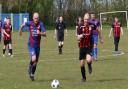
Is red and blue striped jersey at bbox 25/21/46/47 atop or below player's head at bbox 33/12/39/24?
below

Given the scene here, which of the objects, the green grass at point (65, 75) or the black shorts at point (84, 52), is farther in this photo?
the black shorts at point (84, 52)

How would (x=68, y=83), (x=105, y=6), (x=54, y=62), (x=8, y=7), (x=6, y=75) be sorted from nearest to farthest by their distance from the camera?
(x=68, y=83)
(x=6, y=75)
(x=54, y=62)
(x=8, y=7)
(x=105, y=6)

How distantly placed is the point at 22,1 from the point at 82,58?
64.2 m

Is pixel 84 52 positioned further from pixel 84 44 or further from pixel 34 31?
pixel 34 31

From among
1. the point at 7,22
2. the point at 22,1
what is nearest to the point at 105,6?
the point at 22,1

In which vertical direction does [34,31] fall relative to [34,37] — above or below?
above

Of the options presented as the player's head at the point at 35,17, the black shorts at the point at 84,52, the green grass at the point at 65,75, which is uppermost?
the player's head at the point at 35,17

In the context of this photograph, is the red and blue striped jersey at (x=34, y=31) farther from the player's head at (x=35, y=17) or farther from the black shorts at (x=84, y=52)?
the black shorts at (x=84, y=52)

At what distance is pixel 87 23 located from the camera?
48.2ft

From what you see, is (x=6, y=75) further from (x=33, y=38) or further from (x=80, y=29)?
(x=80, y=29)

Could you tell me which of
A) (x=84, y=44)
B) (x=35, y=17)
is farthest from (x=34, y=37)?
(x=84, y=44)

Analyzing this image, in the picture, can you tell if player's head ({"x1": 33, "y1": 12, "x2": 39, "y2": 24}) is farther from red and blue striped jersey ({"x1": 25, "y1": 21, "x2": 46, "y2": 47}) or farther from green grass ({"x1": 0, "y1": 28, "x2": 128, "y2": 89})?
green grass ({"x1": 0, "y1": 28, "x2": 128, "y2": 89})

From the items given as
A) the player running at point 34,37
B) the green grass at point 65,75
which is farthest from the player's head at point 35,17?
the green grass at point 65,75

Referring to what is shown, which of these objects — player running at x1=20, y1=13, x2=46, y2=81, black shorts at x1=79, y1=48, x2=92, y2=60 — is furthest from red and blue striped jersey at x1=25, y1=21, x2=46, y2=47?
black shorts at x1=79, y1=48, x2=92, y2=60
